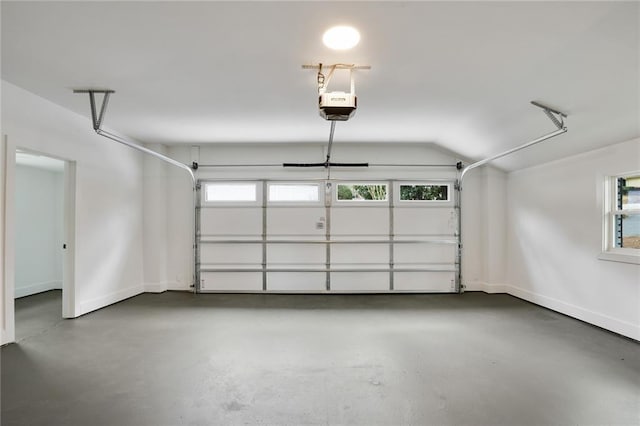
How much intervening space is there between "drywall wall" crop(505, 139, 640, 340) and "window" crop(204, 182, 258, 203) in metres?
4.40

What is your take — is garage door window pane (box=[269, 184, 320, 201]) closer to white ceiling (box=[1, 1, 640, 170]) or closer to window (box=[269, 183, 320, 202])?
window (box=[269, 183, 320, 202])

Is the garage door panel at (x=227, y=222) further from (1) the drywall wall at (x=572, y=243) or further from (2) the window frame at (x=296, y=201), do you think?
(1) the drywall wall at (x=572, y=243)

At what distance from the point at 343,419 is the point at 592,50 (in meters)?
3.02

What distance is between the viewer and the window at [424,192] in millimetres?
5477

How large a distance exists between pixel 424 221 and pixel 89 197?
507 cm

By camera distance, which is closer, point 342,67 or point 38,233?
point 342,67

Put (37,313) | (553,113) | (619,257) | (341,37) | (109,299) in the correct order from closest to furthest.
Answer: (341,37), (553,113), (619,257), (37,313), (109,299)

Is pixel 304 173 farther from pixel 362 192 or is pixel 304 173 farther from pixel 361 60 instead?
pixel 361 60

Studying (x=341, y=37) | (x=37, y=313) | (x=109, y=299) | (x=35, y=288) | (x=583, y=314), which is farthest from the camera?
(x=35, y=288)

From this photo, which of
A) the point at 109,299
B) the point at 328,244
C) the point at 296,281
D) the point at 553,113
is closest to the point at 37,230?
the point at 109,299

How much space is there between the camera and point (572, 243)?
3945 millimetres

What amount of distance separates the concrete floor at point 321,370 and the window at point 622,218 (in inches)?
36.7

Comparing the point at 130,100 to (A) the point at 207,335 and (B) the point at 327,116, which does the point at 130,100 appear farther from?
(A) the point at 207,335

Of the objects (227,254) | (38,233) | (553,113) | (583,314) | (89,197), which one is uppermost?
(553,113)
